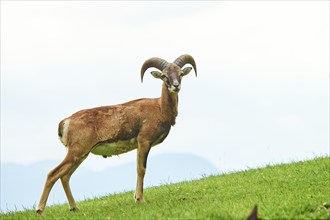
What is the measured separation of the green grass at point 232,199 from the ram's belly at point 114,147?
1.46 metres

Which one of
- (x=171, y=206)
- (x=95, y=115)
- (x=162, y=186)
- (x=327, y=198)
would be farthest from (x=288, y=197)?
(x=162, y=186)

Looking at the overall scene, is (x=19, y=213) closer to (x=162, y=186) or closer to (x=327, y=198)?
(x=162, y=186)

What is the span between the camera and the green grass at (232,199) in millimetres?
14266

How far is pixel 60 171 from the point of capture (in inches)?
682

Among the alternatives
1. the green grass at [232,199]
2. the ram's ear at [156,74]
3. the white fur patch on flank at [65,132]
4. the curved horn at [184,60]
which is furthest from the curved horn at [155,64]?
the green grass at [232,199]

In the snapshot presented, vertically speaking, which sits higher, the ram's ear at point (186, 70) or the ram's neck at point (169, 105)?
the ram's ear at point (186, 70)

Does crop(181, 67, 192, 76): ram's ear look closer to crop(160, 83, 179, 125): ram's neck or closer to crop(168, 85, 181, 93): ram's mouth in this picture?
crop(160, 83, 179, 125): ram's neck

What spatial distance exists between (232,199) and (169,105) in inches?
135

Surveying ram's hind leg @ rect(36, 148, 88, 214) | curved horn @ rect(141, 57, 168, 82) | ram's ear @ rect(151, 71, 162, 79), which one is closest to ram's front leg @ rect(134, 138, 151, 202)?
ram's hind leg @ rect(36, 148, 88, 214)

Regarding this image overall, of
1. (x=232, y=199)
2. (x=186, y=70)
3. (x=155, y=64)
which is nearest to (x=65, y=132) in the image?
(x=155, y=64)

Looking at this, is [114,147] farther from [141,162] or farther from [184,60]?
[184,60]

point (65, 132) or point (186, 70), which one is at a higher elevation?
point (186, 70)

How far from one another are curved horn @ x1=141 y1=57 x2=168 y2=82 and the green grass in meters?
3.60

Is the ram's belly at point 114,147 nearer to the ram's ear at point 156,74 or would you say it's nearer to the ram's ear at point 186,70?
the ram's ear at point 156,74
